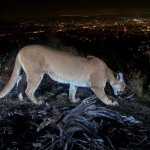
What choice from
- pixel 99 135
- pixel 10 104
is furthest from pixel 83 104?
pixel 10 104

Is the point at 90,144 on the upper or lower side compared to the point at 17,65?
lower

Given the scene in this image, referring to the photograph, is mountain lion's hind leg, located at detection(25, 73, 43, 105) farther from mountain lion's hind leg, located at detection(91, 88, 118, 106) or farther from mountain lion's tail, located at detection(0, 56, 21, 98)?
mountain lion's hind leg, located at detection(91, 88, 118, 106)

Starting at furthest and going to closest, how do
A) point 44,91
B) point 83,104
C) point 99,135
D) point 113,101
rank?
point 44,91 → point 113,101 → point 83,104 → point 99,135

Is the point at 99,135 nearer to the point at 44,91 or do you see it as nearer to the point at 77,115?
the point at 77,115

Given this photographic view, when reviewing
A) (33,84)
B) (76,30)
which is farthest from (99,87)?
(76,30)

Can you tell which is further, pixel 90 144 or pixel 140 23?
pixel 140 23

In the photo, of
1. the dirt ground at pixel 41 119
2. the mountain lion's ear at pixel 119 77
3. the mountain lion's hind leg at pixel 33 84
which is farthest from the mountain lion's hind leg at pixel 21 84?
the mountain lion's ear at pixel 119 77
